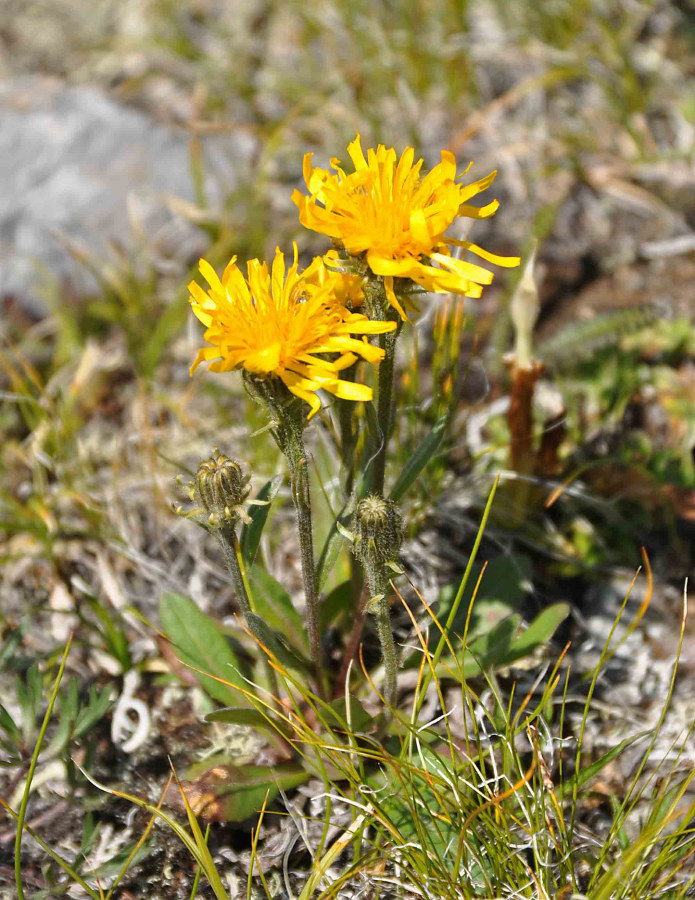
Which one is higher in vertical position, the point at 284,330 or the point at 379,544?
the point at 284,330

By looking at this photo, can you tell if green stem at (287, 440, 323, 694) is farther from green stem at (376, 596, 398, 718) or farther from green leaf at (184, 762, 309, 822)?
green leaf at (184, 762, 309, 822)

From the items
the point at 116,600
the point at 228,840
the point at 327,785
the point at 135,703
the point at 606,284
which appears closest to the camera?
the point at 327,785

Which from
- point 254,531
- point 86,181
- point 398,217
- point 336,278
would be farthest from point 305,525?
point 86,181

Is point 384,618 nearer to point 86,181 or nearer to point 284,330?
point 284,330

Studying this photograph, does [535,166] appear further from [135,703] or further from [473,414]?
[135,703]

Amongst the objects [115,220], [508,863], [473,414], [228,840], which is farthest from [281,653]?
[115,220]
